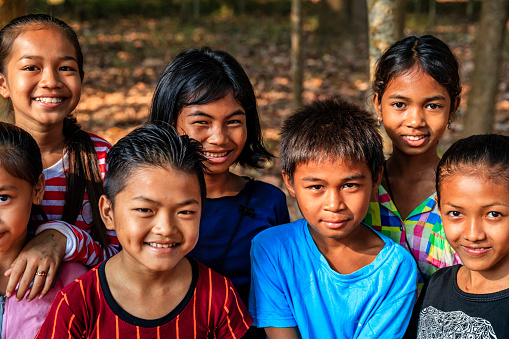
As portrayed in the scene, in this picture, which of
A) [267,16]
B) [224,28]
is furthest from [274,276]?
[267,16]

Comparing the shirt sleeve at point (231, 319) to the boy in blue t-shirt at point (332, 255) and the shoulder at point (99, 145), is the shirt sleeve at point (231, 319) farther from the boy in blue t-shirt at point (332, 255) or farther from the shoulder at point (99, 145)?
the shoulder at point (99, 145)

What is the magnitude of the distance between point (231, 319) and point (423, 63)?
1.47 metres

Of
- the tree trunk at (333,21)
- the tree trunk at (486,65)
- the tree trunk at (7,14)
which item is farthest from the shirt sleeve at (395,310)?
the tree trunk at (333,21)

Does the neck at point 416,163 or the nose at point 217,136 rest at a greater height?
the nose at point 217,136

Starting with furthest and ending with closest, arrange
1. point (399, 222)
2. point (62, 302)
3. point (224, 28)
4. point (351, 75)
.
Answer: point (224, 28), point (351, 75), point (399, 222), point (62, 302)

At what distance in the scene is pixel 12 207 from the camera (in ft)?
6.82

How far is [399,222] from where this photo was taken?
8.20ft

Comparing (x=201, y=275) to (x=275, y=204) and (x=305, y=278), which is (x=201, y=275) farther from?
(x=275, y=204)

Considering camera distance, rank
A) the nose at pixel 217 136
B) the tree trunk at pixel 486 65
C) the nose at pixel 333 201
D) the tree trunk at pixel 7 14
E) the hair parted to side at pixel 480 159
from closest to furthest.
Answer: the hair parted to side at pixel 480 159, the nose at pixel 333 201, the nose at pixel 217 136, the tree trunk at pixel 7 14, the tree trunk at pixel 486 65

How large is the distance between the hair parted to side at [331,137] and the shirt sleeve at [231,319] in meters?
0.58

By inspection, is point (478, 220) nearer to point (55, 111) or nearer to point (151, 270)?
point (151, 270)

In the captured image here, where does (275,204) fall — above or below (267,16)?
below

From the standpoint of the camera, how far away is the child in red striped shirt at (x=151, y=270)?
192cm

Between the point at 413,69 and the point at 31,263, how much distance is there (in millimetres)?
1877
